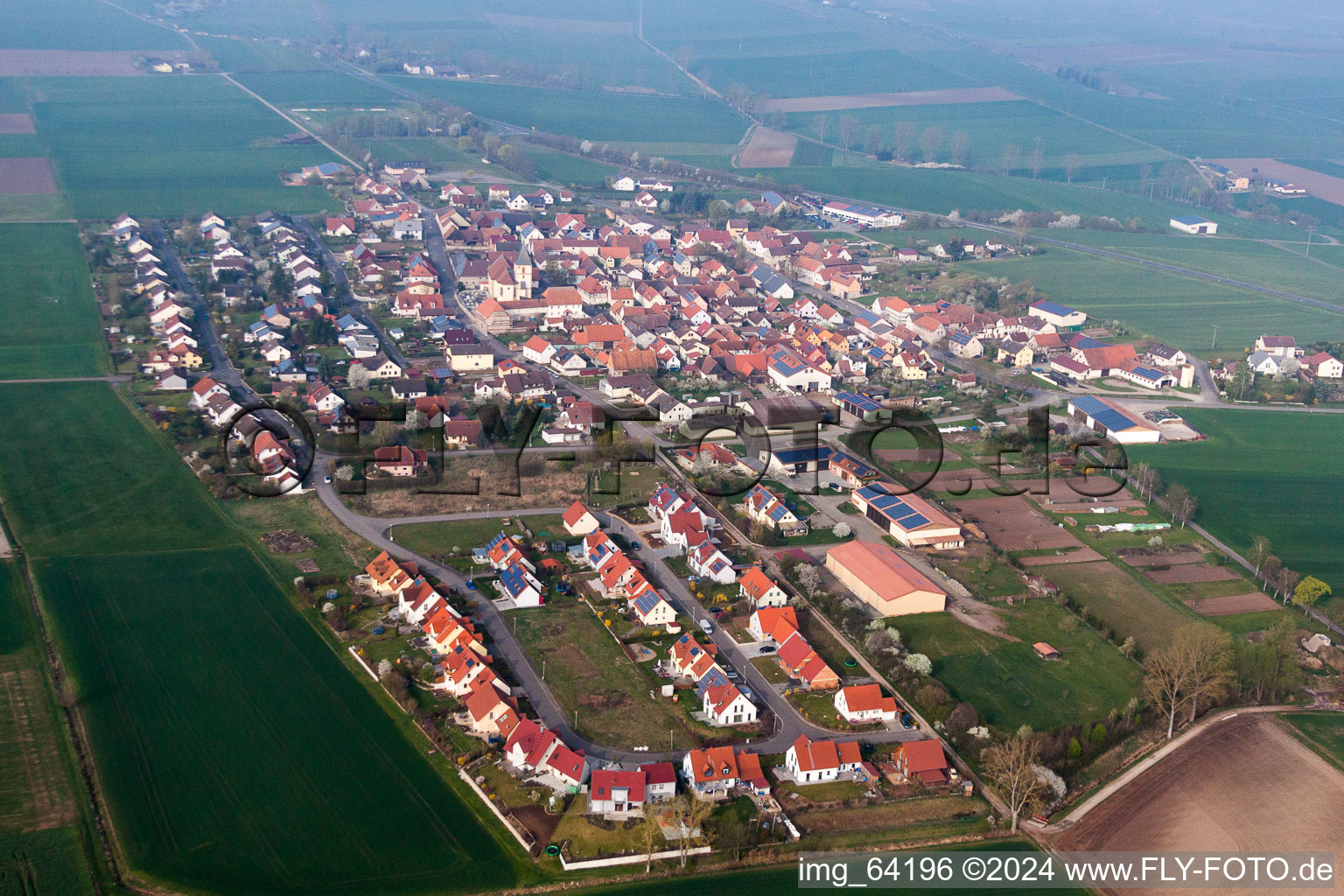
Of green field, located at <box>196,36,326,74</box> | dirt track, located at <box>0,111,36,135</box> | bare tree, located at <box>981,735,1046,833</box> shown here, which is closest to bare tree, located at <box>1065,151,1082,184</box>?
green field, located at <box>196,36,326,74</box>

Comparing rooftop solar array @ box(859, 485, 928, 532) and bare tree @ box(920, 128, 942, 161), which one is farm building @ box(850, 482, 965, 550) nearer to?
rooftop solar array @ box(859, 485, 928, 532)

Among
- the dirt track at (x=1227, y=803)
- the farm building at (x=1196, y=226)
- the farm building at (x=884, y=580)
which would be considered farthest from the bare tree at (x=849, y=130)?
the dirt track at (x=1227, y=803)

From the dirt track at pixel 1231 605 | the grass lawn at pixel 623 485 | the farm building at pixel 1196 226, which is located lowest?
the grass lawn at pixel 623 485

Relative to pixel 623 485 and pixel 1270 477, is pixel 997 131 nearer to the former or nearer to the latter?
pixel 1270 477

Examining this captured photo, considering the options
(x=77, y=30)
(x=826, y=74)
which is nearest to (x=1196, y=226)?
(x=826, y=74)

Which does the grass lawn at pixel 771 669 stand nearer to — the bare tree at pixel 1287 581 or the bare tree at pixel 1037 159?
the bare tree at pixel 1287 581

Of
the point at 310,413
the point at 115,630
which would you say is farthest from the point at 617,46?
the point at 115,630
